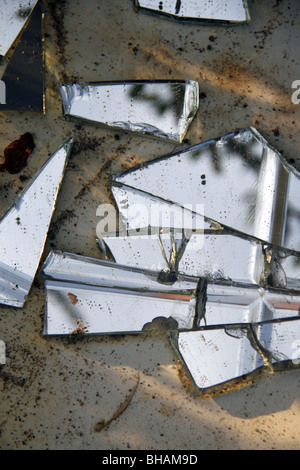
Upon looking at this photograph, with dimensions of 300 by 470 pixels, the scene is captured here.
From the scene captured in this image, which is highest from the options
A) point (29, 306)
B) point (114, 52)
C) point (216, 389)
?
point (114, 52)

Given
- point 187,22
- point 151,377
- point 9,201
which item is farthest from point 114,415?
point 187,22

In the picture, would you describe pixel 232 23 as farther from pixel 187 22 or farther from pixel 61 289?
pixel 61 289

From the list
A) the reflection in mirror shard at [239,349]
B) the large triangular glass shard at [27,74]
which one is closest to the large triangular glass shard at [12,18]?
the large triangular glass shard at [27,74]

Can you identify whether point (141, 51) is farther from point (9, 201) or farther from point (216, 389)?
point (216, 389)

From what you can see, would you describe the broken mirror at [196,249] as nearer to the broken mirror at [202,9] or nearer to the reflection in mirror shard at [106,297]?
the reflection in mirror shard at [106,297]

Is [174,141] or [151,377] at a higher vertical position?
[174,141]

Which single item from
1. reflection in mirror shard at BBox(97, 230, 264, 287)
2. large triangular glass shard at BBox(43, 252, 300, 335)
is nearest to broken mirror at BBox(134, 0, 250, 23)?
reflection in mirror shard at BBox(97, 230, 264, 287)

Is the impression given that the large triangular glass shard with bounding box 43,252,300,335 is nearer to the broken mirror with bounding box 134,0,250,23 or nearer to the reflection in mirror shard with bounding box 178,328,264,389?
the reflection in mirror shard with bounding box 178,328,264,389
